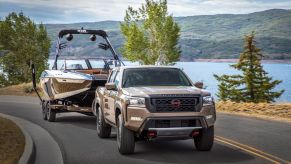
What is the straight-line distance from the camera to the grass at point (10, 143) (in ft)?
33.7

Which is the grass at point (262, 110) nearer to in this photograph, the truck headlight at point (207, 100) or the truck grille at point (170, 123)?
the truck headlight at point (207, 100)

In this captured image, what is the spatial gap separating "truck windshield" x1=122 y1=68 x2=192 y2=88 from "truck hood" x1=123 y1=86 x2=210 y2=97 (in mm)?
555

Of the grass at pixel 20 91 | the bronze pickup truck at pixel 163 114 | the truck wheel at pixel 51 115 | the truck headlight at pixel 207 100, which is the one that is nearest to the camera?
the bronze pickup truck at pixel 163 114

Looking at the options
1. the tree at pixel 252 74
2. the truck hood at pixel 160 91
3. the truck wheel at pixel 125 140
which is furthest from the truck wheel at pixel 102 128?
the tree at pixel 252 74

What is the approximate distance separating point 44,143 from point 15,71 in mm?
101649

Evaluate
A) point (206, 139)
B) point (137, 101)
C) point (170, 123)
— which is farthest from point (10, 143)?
point (206, 139)

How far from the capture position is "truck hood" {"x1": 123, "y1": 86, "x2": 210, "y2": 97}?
36.3 feet

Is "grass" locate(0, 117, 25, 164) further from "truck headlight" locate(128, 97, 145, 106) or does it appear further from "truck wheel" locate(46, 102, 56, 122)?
"truck wheel" locate(46, 102, 56, 122)

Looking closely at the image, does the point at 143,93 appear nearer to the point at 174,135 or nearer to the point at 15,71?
the point at 174,135

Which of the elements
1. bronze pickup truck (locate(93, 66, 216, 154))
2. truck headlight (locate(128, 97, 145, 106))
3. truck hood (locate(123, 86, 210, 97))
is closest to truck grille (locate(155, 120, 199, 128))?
bronze pickup truck (locate(93, 66, 216, 154))

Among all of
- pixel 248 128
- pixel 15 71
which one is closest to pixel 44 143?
pixel 248 128

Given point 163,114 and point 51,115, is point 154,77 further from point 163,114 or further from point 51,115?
point 51,115

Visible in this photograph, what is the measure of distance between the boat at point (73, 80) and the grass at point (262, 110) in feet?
21.4

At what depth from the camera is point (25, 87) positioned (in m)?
41.4
